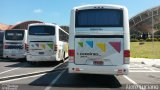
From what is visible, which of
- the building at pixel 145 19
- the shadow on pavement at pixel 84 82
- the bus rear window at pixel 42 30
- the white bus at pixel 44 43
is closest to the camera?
the shadow on pavement at pixel 84 82

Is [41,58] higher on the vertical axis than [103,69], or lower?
higher

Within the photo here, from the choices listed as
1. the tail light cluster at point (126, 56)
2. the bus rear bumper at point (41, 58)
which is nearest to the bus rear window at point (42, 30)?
the bus rear bumper at point (41, 58)

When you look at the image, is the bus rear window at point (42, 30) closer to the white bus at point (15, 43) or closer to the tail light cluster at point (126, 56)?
the white bus at point (15, 43)

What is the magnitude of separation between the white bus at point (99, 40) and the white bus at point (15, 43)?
47.8ft

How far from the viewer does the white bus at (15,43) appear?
28.6 meters


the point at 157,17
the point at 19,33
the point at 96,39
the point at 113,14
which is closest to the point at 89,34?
the point at 96,39

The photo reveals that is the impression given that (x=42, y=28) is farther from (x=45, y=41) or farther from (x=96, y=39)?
(x=96, y=39)

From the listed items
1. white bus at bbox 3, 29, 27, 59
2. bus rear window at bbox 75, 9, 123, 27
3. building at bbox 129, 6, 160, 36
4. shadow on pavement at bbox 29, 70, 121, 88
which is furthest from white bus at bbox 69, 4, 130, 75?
building at bbox 129, 6, 160, 36

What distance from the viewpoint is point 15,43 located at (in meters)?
28.6

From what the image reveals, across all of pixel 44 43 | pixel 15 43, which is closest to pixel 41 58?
pixel 44 43

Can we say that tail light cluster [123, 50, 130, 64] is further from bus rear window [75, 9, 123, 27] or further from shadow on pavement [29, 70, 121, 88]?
bus rear window [75, 9, 123, 27]

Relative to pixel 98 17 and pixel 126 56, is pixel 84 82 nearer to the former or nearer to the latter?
pixel 126 56

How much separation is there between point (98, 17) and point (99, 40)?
977 millimetres

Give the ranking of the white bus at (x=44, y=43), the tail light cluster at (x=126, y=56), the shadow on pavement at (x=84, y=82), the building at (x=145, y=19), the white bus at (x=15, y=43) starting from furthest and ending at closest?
1. the building at (x=145, y=19)
2. the white bus at (x=15, y=43)
3. the white bus at (x=44, y=43)
4. the tail light cluster at (x=126, y=56)
5. the shadow on pavement at (x=84, y=82)
